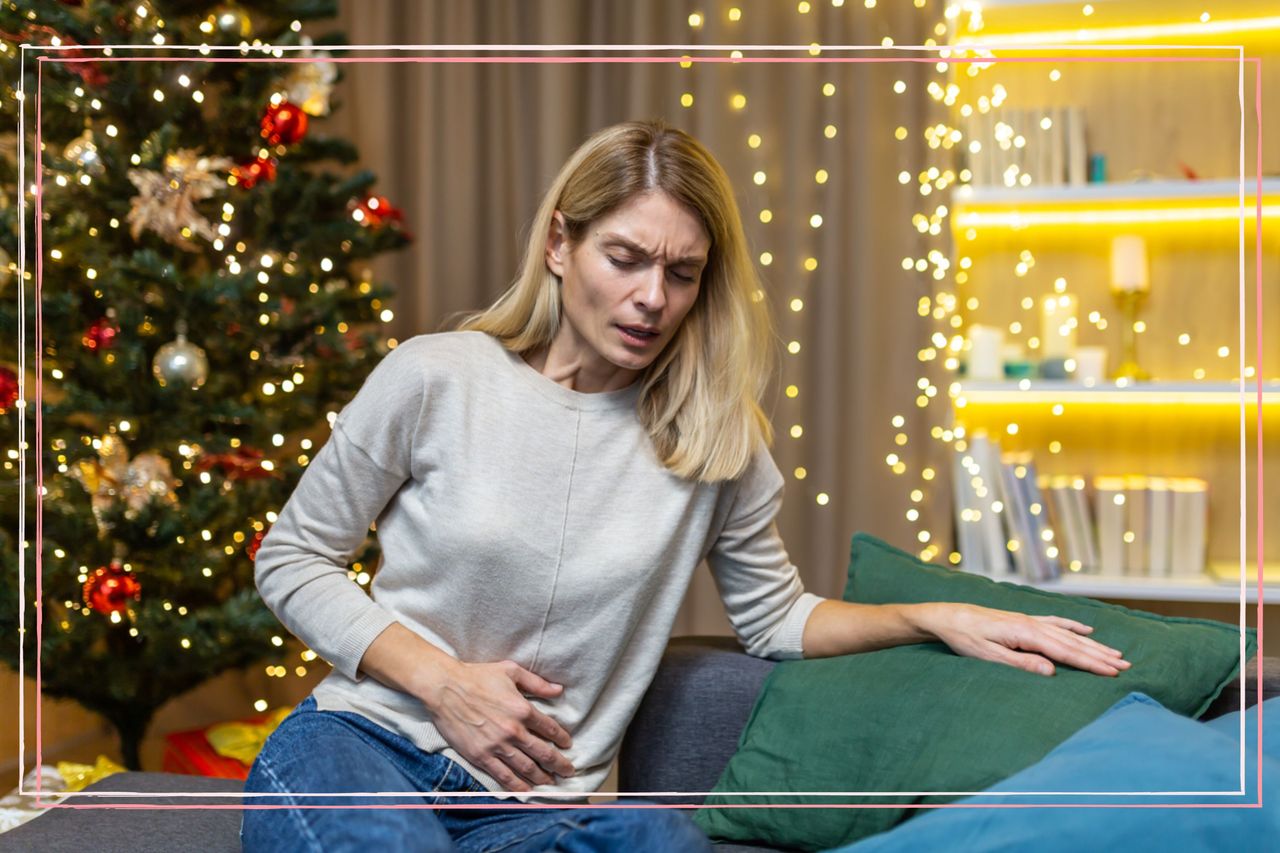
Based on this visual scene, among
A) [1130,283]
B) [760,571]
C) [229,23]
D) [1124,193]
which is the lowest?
[760,571]

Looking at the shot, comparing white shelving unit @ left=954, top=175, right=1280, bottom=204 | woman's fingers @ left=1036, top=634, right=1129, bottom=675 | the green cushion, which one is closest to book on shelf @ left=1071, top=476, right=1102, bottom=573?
white shelving unit @ left=954, top=175, right=1280, bottom=204

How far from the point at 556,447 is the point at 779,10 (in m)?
1.72

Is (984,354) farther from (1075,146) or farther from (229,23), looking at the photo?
(229,23)

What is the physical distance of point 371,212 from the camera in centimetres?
234

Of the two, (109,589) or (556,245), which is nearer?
(556,245)

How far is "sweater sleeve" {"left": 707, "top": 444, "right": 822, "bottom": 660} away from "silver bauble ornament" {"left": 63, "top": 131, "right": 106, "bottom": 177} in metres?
1.37

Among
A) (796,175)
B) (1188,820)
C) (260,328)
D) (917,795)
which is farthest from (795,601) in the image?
(796,175)

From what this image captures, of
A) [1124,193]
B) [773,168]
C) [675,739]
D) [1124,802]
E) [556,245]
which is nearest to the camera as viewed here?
[1124,802]

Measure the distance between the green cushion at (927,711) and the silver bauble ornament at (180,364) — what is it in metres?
1.24

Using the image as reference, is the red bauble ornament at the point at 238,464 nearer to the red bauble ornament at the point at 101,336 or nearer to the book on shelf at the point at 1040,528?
the red bauble ornament at the point at 101,336

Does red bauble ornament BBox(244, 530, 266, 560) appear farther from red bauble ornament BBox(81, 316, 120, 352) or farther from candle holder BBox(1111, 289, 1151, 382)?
candle holder BBox(1111, 289, 1151, 382)

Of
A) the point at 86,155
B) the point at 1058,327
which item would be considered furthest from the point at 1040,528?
the point at 86,155

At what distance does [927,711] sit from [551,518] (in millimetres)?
460

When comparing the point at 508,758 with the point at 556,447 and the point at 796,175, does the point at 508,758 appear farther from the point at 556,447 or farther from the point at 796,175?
the point at 796,175
